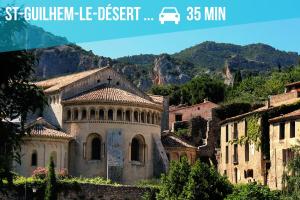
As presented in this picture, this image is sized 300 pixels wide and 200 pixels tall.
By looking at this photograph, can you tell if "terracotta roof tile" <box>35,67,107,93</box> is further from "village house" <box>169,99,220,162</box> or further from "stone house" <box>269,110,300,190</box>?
"stone house" <box>269,110,300,190</box>

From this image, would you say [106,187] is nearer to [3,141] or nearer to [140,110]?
[140,110]

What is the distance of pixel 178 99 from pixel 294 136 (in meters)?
80.1

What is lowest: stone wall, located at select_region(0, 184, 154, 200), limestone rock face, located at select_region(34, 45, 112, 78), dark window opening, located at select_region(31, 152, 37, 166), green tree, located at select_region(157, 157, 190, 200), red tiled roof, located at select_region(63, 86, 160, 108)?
stone wall, located at select_region(0, 184, 154, 200)

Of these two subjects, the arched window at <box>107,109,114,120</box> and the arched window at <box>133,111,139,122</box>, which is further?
the arched window at <box>133,111,139,122</box>

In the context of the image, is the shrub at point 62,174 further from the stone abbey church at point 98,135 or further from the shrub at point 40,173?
the stone abbey church at point 98,135

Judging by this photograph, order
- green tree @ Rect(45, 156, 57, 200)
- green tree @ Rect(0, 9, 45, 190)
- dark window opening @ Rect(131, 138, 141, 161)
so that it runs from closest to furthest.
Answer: green tree @ Rect(0, 9, 45, 190) < green tree @ Rect(45, 156, 57, 200) < dark window opening @ Rect(131, 138, 141, 161)

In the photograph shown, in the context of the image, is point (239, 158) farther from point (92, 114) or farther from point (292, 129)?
point (92, 114)

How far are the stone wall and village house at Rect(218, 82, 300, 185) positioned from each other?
11.2 metres

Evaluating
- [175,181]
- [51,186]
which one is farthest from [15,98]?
[51,186]

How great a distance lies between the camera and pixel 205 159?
81688 millimetres

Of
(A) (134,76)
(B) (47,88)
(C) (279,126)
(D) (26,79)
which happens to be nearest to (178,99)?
(A) (134,76)

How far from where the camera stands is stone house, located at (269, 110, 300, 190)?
193 feet

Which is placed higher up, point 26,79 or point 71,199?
point 26,79

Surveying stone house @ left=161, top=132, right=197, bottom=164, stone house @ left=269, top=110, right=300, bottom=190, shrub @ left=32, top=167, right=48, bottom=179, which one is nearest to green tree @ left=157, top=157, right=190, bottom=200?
stone house @ left=269, top=110, right=300, bottom=190
